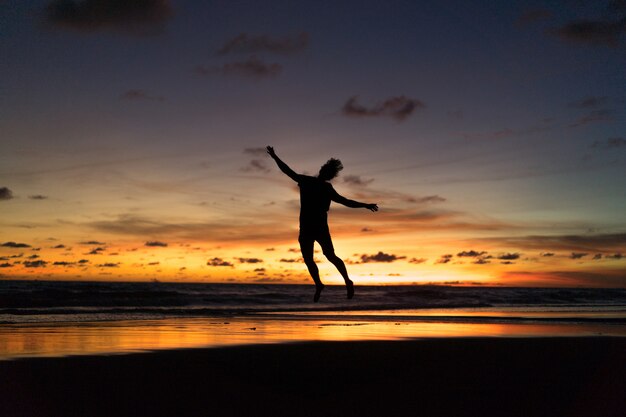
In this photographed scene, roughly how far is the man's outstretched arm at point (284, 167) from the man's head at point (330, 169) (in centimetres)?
34

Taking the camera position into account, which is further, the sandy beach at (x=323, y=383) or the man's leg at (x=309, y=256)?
the man's leg at (x=309, y=256)

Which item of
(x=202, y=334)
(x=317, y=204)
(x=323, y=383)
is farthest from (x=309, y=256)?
(x=202, y=334)

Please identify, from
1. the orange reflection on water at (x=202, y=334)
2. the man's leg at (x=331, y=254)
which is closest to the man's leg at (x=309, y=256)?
the man's leg at (x=331, y=254)

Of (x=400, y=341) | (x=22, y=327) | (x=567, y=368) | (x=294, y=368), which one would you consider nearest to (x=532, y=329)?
(x=400, y=341)

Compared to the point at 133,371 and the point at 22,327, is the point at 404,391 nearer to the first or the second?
the point at 133,371

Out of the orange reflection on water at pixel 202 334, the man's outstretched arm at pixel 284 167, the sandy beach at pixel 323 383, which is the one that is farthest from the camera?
the orange reflection on water at pixel 202 334

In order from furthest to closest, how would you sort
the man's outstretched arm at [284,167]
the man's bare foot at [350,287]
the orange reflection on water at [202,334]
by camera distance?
1. the orange reflection on water at [202,334]
2. the man's bare foot at [350,287]
3. the man's outstretched arm at [284,167]

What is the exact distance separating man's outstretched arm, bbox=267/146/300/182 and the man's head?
13.4 inches

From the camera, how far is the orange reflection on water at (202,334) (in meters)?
12.8

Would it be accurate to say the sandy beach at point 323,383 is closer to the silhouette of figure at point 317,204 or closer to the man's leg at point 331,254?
the man's leg at point 331,254

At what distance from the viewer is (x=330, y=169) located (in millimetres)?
8906

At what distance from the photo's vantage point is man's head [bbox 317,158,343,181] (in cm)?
889

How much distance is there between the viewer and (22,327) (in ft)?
60.8

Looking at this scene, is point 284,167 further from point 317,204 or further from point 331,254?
point 331,254
